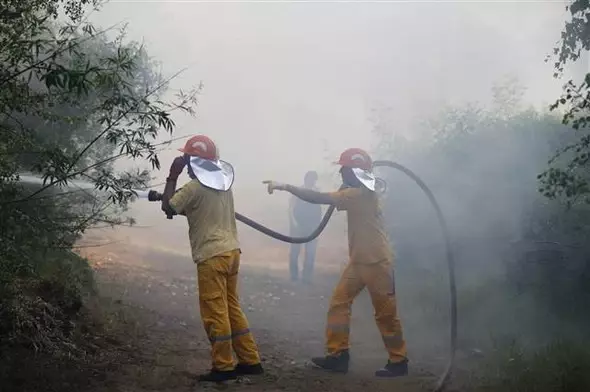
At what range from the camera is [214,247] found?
496 centimetres

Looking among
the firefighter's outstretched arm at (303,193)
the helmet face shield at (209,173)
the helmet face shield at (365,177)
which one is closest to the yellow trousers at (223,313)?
the helmet face shield at (209,173)

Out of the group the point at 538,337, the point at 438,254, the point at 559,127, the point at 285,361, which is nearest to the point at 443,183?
the point at 438,254

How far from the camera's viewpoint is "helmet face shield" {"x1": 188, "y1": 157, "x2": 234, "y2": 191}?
16.5ft

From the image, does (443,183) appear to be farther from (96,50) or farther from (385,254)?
(96,50)

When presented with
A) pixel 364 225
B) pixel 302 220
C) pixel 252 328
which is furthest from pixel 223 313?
pixel 302 220

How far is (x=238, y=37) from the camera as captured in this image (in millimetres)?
21047

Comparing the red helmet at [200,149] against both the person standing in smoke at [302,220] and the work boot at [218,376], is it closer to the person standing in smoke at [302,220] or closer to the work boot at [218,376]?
the work boot at [218,376]

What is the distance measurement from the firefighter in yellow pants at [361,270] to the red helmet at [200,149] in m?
0.61

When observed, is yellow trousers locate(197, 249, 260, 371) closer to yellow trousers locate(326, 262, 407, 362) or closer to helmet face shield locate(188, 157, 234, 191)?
helmet face shield locate(188, 157, 234, 191)

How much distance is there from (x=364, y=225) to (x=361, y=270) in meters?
0.41

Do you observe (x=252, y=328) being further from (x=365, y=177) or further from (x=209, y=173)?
(x=209, y=173)

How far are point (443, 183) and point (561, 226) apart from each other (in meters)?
Answer: 2.29

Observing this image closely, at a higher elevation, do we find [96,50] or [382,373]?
[96,50]

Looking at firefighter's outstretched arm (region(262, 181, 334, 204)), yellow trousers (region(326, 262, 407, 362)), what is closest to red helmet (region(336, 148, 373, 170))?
firefighter's outstretched arm (region(262, 181, 334, 204))
